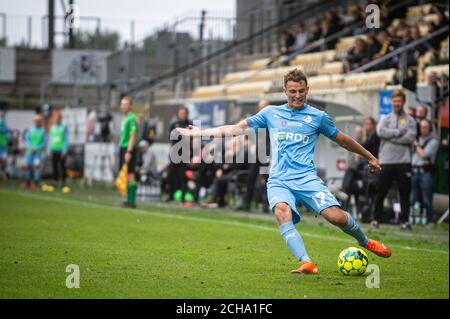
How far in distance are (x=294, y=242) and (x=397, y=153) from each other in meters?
8.22

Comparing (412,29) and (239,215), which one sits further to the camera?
(412,29)

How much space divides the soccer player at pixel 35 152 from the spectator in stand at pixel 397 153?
14.4 metres

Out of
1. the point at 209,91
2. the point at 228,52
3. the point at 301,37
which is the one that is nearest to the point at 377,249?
the point at 301,37

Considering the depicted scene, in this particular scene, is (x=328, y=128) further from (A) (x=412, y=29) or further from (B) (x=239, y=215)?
(A) (x=412, y=29)

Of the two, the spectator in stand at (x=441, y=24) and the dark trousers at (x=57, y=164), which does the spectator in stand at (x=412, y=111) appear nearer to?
the spectator in stand at (x=441, y=24)

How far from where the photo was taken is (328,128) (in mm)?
10898

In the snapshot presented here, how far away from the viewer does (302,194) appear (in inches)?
423

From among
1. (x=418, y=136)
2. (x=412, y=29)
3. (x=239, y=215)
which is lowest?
(x=239, y=215)

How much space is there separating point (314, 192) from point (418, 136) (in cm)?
979

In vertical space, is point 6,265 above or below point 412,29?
below

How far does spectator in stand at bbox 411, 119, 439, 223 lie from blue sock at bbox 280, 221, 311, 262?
9.28 m
